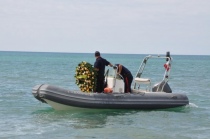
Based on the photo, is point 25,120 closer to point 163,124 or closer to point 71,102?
point 71,102

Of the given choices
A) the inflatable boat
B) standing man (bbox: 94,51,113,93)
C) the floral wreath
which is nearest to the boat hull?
the inflatable boat

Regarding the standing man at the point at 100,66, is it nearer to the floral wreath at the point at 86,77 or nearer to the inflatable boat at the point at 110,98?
the floral wreath at the point at 86,77

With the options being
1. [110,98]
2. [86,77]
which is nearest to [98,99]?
[110,98]

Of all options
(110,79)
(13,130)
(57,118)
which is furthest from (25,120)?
(110,79)

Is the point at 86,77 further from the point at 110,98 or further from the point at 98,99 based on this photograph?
the point at 110,98

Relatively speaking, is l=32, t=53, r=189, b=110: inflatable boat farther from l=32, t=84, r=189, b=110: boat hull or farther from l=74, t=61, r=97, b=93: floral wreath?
l=74, t=61, r=97, b=93: floral wreath

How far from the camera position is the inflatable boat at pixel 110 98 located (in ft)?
51.1

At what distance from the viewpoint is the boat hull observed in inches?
612

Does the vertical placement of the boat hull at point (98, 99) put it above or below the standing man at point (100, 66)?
below

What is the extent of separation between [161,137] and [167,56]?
208 inches

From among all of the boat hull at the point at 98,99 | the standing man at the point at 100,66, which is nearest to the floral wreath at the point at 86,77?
the standing man at the point at 100,66

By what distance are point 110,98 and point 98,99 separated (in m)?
0.42

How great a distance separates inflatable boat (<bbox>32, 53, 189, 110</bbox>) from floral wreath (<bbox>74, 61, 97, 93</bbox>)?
0.94 feet

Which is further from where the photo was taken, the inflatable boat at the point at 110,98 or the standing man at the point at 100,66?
the standing man at the point at 100,66
